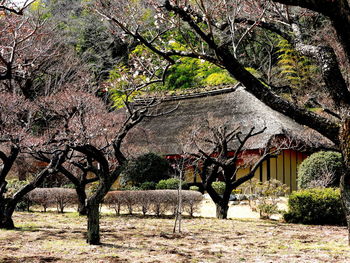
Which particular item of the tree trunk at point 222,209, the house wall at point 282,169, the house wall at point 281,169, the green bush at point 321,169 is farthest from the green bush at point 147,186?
the house wall at point 282,169

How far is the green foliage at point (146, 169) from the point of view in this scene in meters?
16.2

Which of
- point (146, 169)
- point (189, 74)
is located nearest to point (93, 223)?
point (146, 169)

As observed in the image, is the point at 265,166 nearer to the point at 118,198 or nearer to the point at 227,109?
the point at 227,109

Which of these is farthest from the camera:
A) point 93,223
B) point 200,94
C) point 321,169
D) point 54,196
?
point 200,94

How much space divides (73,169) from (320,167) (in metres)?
10.0

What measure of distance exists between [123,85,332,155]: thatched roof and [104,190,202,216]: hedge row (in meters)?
4.77

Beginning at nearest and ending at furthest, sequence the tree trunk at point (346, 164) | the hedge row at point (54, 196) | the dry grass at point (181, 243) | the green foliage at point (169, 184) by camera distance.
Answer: the tree trunk at point (346, 164) → the dry grass at point (181, 243) → the hedge row at point (54, 196) → the green foliage at point (169, 184)

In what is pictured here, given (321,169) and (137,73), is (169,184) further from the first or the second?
(137,73)

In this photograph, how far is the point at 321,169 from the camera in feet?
46.4

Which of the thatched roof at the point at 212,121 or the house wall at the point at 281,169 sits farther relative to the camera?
the house wall at the point at 281,169

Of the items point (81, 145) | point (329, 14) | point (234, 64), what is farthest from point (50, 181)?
point (329, 14)

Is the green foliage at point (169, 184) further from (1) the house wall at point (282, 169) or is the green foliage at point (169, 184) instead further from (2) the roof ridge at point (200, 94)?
(2) the roof ridge at point (200, 94)

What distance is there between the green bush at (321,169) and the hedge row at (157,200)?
443cm

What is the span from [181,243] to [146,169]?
859 centimetres
